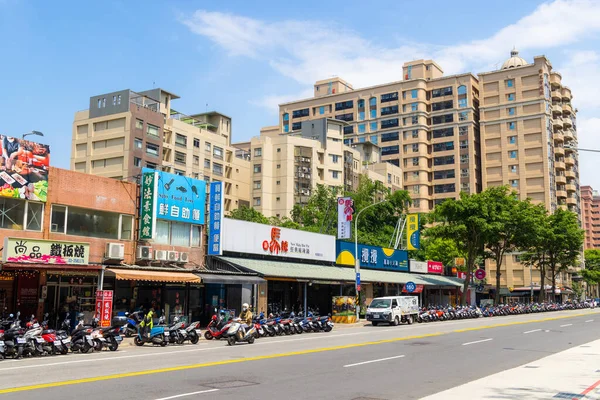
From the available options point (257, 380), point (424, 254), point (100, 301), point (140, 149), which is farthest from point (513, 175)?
point (257, 380)

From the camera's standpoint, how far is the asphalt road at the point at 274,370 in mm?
11484

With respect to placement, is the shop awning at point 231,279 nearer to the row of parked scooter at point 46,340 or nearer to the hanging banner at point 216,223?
the hanging banner at point 216,223

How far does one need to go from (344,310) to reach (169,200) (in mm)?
14819

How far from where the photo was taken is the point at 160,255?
29172 mm

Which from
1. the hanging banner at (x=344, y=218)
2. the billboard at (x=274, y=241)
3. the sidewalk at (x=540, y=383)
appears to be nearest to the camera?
the sidewalk at (x=540, y=383)

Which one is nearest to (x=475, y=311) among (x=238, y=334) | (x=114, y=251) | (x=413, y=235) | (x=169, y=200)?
(x=413, y=235)

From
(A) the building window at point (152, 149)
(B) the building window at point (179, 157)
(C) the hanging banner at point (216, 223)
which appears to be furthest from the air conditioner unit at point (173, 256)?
(B) the building window at point (179, 157)

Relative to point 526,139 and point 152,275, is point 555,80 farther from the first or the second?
point 152,275

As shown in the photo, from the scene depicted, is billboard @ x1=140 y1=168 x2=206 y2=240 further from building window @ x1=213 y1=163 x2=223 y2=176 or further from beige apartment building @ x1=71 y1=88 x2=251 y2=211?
building window @ x1=213 y1=163 x2=223 y2=176

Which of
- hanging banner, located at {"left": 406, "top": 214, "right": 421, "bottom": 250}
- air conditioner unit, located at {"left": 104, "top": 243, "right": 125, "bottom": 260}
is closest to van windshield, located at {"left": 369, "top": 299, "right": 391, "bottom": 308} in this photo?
air conditioner unit, located at {"left": 104, "top": 243, "right": 125, "bottom": 260}

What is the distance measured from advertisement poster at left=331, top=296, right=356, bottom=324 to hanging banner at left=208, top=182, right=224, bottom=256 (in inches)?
404

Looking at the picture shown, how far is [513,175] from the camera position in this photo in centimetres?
11044

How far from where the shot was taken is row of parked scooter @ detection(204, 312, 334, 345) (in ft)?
75.2

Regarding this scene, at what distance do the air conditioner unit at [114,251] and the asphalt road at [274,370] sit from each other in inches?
248
